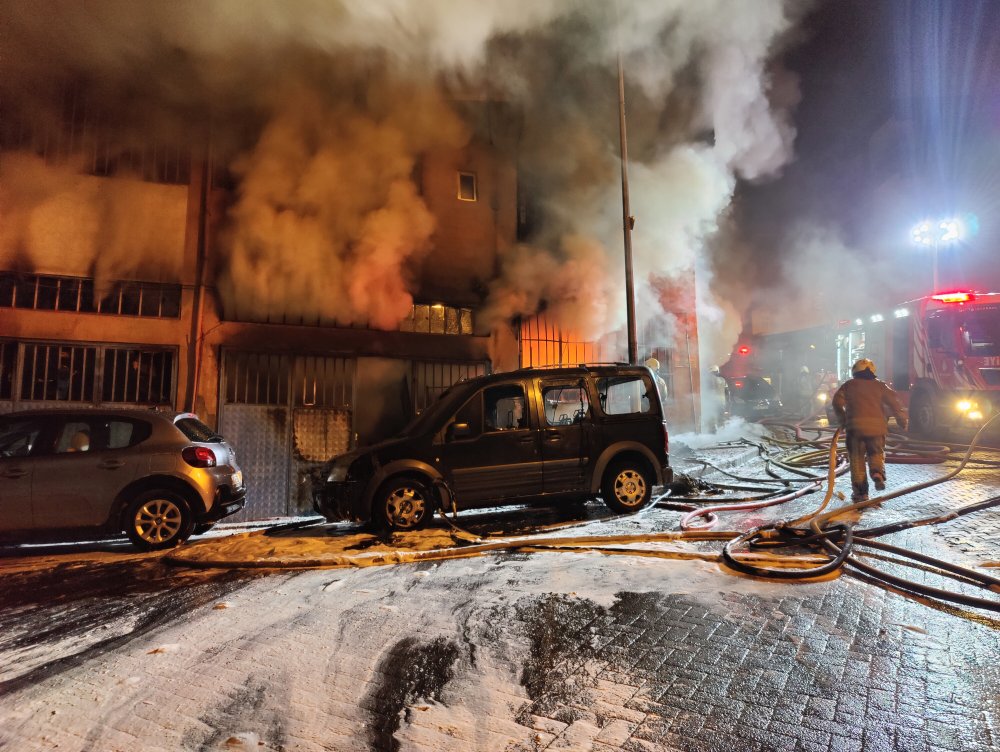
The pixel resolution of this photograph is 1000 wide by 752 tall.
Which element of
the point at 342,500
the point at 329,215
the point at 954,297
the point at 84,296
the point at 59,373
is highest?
the point at 329,215

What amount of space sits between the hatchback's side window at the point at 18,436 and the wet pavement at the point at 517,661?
1463mm

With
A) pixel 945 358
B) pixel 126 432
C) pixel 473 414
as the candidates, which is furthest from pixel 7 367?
pixel 945 358

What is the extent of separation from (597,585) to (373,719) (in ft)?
6.50

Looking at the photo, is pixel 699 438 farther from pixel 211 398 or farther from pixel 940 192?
pixel 940 192

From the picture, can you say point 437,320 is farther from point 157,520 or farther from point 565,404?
point 157,520

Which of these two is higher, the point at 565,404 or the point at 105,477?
the point at 565,404

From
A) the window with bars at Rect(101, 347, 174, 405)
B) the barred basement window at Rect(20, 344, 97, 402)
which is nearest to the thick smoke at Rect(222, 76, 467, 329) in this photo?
the window with bars at Rect(101, 347, 174, 405)

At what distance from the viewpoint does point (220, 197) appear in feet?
30.6

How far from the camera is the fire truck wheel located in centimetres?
1192

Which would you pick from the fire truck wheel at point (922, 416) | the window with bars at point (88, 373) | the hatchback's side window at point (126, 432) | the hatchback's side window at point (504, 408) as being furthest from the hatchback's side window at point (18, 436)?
the fire truck wheel at point (922, 416)

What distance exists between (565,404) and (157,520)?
177 inches

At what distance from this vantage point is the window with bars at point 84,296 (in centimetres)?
855

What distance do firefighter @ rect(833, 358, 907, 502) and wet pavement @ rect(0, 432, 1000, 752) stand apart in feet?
6.37

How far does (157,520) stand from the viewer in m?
5.39
